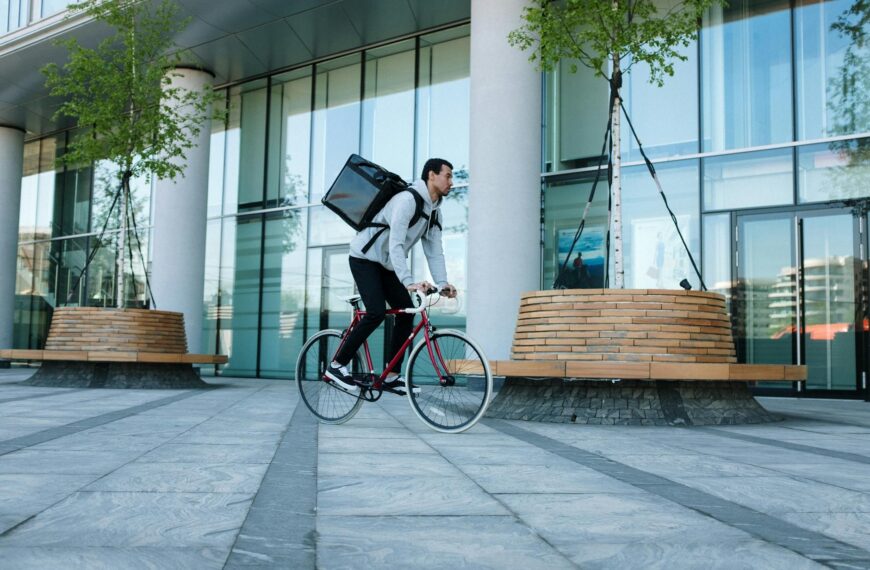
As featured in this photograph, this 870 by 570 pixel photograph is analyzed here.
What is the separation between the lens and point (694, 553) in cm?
234

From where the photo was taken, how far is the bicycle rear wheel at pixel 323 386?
634 cm

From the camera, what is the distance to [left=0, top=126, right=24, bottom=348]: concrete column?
24.3 m

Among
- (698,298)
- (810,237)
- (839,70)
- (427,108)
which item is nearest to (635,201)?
(810,237)

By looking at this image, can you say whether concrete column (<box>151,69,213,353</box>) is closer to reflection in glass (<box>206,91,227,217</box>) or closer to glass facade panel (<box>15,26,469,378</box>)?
glass facade panel (<box>15,26,469,378</box>)

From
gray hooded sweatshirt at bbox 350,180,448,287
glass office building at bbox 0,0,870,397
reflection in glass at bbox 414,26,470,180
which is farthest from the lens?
reflection in glass at bbox 414,26,470,180

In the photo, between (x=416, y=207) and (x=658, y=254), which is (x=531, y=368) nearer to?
(x=416, y=207)

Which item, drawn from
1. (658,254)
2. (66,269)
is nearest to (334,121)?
(658,254)

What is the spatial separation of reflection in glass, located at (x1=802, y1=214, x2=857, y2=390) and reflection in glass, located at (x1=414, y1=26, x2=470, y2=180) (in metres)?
6.29

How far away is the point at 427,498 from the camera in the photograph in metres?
3.20

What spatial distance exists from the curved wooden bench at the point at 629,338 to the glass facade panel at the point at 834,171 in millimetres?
6131

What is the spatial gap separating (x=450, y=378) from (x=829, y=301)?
848cm

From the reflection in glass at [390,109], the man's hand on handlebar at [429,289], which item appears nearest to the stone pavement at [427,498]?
the man's hand on handlebar at [429,289]

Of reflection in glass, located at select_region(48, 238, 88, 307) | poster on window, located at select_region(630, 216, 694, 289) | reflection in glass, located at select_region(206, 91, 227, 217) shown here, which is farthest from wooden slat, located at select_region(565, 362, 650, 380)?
reflection in glass, located at select_region(48, 238, 88, 307)

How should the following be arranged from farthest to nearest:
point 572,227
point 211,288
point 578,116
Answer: point 211,288 < point 578,116 < point 572,227
